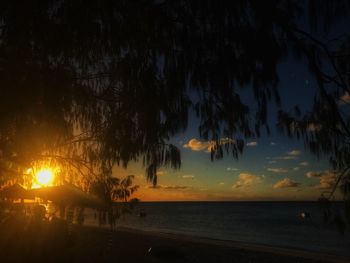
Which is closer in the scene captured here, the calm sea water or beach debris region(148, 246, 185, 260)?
beach debris region(148, 246, 185, 260)

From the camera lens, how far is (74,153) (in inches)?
198

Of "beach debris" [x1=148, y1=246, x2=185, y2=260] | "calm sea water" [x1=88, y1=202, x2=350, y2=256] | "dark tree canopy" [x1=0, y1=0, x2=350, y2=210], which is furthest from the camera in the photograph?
"calm sea water" [x1=88, y1=202, x2=350, y2=256]

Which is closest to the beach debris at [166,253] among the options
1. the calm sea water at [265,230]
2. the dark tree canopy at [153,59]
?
the calm sea water at [265,230]

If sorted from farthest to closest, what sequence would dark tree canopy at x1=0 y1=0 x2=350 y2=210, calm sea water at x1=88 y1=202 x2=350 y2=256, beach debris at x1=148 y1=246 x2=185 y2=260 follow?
calm sea water at x1=88 y1=202 x2=350 y2=256 → beach debris at x1=148 y1=246 x2=185 y2=260 → dark tree canopy at x1=0 y1=0 x2=350 y2=210

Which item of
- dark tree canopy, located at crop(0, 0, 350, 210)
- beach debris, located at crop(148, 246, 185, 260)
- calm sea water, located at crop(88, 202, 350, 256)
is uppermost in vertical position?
dark tree canopy, located at crop(0, 0, 350, 210)

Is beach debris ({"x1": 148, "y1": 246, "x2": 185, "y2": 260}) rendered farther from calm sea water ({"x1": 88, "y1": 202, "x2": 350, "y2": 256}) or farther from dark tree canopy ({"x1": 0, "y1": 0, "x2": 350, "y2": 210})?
dark tree canopy ({"x1": 0, "y1": 0, "x2": 350, "y2": 210})

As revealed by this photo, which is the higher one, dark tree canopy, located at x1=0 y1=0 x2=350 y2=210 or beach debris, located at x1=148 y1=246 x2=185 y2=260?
dark tree canopy, located at x1=0 y1=0 x2=350 y2=210

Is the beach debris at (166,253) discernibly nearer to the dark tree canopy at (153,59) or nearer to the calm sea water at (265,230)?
the calm sea water at (265,230)

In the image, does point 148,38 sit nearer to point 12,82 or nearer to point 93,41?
point 93,41

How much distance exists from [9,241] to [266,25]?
3.66 m

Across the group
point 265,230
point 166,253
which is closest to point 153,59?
point 166,253

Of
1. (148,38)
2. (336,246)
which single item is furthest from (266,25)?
(336,246)

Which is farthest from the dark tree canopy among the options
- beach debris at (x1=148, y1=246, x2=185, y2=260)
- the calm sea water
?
beach debris at (x1=148, y1=246, x2=185, y2=260)

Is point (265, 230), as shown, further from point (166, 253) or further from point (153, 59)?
point (153, 59)
